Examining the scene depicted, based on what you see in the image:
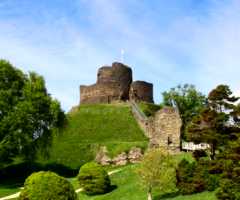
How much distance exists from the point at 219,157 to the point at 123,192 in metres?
5.98

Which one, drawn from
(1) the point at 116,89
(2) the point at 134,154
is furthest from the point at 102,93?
(2) the point at 134,154

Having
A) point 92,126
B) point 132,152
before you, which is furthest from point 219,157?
point 92,126

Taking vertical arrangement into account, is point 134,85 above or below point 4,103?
above

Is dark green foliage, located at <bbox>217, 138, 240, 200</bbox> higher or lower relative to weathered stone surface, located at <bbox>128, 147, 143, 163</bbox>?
lower

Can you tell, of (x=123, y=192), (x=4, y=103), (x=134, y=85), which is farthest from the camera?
(x=134, y=85)

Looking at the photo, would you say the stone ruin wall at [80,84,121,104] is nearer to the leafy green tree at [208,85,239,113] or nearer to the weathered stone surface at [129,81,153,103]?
the weathered stone surface at [129,81,153,103]

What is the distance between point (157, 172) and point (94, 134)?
77.6 feet

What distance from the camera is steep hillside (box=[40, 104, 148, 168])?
42.2 meters

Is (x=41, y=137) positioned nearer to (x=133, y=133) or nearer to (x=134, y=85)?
(x=133, y=133)

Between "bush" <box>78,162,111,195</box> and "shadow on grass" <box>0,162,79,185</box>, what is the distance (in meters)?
8.58

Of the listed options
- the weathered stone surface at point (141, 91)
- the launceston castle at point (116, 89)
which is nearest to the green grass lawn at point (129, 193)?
the launceston castle at point (116, 89)

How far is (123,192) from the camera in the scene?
28.5 metres

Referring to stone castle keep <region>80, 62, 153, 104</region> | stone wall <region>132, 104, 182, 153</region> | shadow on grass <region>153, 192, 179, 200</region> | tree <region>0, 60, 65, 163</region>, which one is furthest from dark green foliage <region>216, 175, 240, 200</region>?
stone castle keep <region>80, 62, 153, 104</region>

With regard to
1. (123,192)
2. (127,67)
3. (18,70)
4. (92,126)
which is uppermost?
(127,67)
